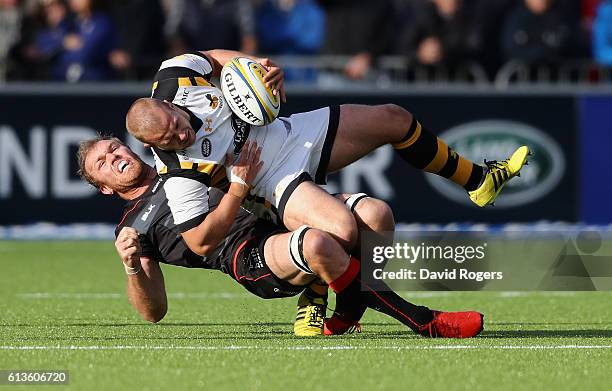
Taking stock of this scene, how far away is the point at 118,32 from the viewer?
53.6 feet

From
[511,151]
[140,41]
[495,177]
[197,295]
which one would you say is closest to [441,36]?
[511,151]

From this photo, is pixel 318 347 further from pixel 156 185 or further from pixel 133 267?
pixel 156 185

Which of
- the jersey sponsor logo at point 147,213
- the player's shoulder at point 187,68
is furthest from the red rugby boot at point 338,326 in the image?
the player's shoulder at point 187,68

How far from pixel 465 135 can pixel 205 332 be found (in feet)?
24.3

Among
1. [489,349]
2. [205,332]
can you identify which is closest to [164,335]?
[205,332]

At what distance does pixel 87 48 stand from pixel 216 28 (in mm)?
1597

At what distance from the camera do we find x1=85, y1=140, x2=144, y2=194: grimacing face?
801cm

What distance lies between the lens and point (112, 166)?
7.99 meters

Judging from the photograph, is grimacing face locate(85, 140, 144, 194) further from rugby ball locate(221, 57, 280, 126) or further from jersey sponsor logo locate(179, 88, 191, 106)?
rugby ball locate(221, 57, 280, 126)

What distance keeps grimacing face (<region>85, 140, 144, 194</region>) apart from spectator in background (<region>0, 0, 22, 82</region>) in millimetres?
8311

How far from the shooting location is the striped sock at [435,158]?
27.2 feet

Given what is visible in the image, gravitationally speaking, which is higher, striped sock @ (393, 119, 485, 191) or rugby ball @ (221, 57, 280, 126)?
rugby ball @ (221, 57, 280, 126)

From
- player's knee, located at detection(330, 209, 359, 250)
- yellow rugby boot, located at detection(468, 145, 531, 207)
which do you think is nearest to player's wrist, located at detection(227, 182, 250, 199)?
player's knee, located at detection(330, 209, 359, 250)

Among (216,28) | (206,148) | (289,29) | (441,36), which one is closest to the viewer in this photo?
(206,148)
